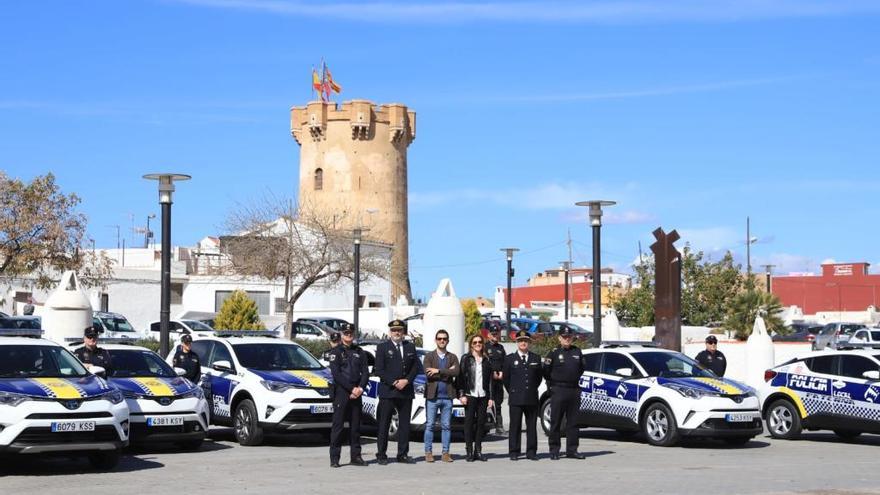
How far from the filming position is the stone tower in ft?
272

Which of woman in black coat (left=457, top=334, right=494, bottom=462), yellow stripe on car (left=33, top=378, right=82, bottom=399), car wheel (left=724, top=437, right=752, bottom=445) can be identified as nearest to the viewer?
yellow stripe on car (left=33, top=378, right=82, bottom=399)

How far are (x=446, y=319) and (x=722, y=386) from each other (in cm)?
640

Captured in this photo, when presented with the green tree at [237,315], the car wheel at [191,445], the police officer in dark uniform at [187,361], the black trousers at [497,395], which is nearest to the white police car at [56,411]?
the car wheel at [191,445]

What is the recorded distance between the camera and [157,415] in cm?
1627

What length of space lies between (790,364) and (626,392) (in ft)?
10.1

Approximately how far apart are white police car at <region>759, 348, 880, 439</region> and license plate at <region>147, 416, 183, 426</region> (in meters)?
9.39

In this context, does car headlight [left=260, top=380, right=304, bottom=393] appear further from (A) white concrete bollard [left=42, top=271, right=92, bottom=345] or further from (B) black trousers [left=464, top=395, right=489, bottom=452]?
(A) white concrete bollard [left=42, top=271, right=92, bottom=345]

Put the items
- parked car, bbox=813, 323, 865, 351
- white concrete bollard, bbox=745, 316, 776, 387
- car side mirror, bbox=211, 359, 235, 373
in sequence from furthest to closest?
parked car, bbox=813, 323, 865, 351 → white concrete bollard, bbox=745, 316, 776, 387 → car side mirror, bbox=211, 359, 235, 373

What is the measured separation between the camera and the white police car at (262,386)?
17.5m

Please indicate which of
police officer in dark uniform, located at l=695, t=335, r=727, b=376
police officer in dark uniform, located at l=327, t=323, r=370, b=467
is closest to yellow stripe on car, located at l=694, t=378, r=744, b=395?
police officer in dark uniform, located at l=695, t=335, r=727, b=376

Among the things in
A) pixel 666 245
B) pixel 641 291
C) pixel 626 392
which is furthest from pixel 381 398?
pixel 641 291

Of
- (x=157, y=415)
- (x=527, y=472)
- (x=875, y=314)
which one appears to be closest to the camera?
(x=527, y=472)

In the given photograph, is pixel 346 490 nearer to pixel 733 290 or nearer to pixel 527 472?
pixel 527 472

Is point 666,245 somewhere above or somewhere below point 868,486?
above
